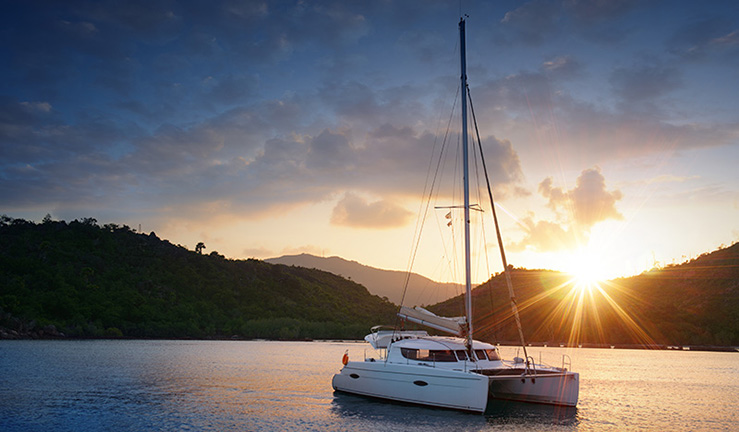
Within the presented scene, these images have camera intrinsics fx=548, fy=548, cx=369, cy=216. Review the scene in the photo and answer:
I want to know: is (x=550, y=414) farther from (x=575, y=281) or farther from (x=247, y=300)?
(x=575, y=281)

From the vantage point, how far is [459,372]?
23.7 metres

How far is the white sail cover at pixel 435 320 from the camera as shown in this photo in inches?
1086

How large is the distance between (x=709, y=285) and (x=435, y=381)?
12752 cm

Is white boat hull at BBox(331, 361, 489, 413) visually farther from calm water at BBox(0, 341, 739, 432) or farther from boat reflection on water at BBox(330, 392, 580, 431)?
calm water at BBox(0, 341, 739, 432)

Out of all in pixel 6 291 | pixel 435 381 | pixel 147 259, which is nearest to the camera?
pixel 435 381

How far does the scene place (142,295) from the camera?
129 metres

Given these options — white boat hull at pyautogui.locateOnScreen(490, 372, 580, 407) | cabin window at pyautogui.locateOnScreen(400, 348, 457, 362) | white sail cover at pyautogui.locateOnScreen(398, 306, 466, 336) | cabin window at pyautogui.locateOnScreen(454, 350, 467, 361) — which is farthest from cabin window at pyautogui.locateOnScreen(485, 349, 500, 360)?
cabin window at pyautogui.locateOnScreen(400, 348, 457, 362)

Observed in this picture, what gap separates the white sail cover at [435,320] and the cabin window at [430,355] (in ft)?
5.53

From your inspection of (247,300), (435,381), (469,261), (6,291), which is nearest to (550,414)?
(435,381)

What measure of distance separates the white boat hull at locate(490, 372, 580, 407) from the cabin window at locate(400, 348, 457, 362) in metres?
2.57

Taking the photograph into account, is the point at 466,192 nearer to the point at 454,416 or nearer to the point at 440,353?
the point at 440,353

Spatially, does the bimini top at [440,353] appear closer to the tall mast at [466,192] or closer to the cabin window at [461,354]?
the cabin window at [461,354]

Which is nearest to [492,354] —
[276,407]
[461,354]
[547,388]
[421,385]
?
[461,354]

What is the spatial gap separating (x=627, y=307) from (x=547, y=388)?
135m
